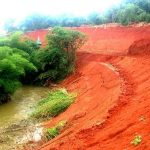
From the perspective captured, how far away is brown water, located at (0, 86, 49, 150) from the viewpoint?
2690 centimetres

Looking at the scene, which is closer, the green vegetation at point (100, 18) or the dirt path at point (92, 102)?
the dirt path at point (92, 102)

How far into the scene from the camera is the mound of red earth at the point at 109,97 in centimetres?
1912

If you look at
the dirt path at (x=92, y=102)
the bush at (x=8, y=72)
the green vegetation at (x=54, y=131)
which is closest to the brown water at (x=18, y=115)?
the bush at (x=8, y=72)

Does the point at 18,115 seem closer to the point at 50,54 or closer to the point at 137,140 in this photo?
the point at 50,54

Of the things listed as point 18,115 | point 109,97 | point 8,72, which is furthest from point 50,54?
point 109,97

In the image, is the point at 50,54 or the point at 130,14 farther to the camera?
the point at 130,14

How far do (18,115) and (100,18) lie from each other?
37.9 metres

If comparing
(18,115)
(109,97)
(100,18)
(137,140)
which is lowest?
(18,115)

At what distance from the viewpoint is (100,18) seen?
7025 cm

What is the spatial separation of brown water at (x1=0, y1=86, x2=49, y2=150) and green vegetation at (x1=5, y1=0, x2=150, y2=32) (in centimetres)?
1993

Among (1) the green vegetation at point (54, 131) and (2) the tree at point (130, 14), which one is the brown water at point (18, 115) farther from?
(2) the tree at point (130, 14)

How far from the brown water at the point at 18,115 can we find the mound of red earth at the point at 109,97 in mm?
1982

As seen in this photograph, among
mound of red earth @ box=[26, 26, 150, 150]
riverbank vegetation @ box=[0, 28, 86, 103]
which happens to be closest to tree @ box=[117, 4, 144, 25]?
mound of red earth @ box=[26, 26, 150, 150]

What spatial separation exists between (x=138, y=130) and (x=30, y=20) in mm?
64655
